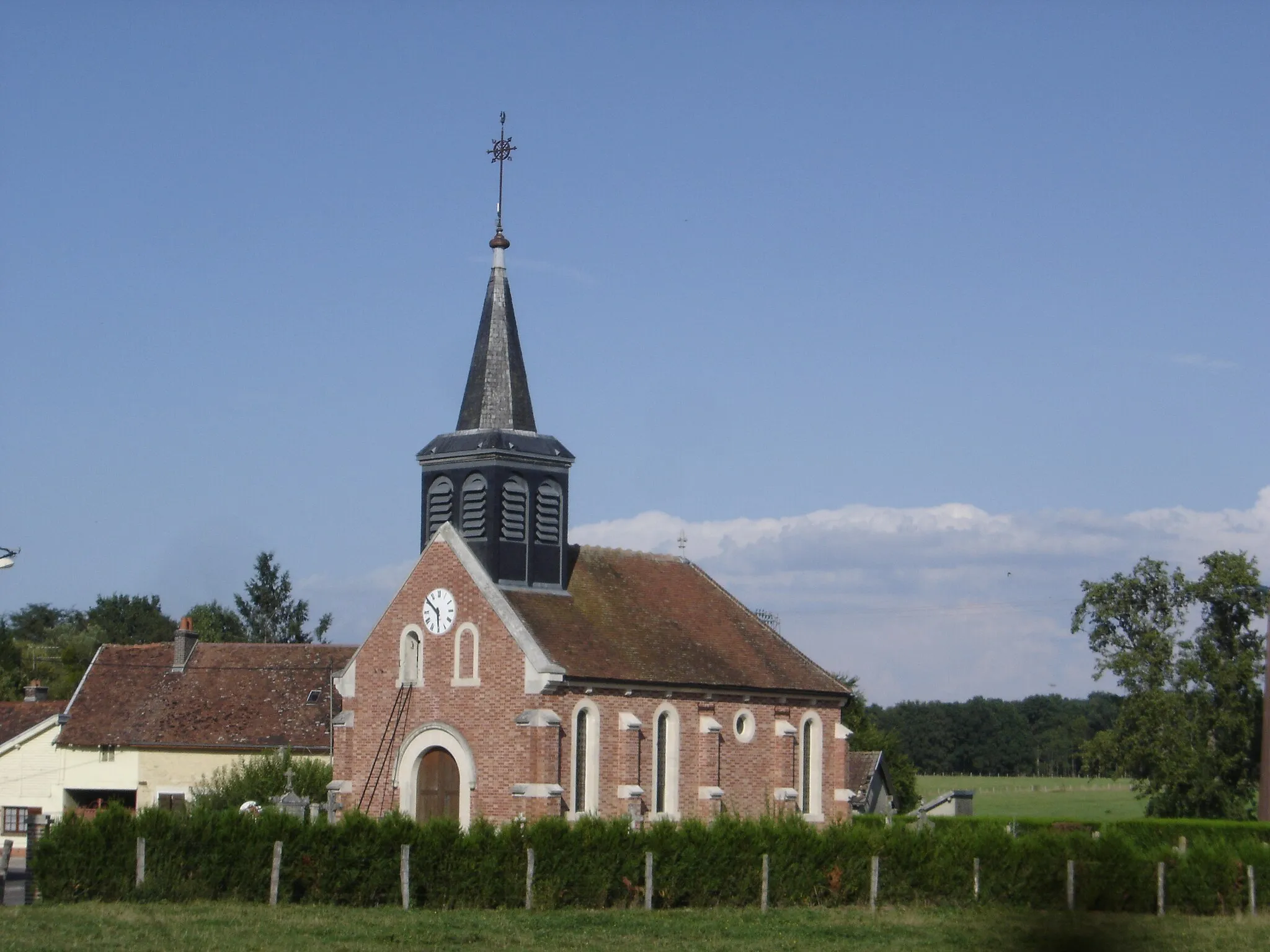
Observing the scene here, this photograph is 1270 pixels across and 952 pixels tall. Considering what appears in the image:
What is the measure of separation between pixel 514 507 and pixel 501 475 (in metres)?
0.85

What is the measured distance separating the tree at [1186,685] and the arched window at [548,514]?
26338mm

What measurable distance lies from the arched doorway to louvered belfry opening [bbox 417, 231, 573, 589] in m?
4.36

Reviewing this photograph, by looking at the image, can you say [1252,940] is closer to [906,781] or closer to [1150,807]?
[1150,807]

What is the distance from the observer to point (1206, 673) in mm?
57156

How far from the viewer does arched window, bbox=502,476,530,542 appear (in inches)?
1529

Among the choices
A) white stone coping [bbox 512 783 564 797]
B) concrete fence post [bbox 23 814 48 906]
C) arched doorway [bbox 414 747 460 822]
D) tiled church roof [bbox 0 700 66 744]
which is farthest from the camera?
tiled church roof [bbox 0 700 66 744]

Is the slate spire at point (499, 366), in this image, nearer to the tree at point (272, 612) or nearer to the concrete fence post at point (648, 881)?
the concrete fence post at point (648, 881)

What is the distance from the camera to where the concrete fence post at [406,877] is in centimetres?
2697

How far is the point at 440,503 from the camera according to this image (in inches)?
1561

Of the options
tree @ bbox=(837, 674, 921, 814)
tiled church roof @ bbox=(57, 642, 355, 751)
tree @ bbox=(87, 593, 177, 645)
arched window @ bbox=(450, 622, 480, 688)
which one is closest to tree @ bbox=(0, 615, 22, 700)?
tree @ bbox=(87, 593, 177, 645)

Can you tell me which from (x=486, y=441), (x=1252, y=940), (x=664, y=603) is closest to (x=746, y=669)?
(x=664, y=603)

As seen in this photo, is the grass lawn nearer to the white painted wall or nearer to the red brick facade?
the red brick facade

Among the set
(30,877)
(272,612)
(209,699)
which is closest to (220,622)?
(272,612)

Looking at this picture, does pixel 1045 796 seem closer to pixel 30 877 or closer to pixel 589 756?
pixel 589 756
